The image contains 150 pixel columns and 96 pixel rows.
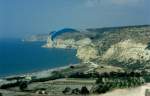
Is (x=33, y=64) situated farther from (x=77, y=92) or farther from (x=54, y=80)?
(x=77, y=92)

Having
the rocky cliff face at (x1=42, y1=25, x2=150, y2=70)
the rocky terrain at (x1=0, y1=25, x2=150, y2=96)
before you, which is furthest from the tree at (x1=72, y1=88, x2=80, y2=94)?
the rocky cliff face at (x1=42, y1=25, x2=150, y2=70)

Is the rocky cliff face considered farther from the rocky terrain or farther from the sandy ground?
the sandy ground

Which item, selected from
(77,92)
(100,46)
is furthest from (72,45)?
(77,92)

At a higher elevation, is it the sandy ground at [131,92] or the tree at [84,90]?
the tree at [84,90]

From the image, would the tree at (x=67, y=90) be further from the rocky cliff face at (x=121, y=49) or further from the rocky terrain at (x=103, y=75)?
the rocky cliff face at (x=121, y=49)

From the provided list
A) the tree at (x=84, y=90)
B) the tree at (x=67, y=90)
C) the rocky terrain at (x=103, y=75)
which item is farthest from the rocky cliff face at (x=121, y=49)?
the tree at (x=84, y=90)

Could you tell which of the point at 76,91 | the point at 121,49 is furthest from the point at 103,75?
the point at 121,49

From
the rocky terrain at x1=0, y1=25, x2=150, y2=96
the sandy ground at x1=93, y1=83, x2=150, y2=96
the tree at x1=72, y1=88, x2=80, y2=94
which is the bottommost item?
the sandy ground at x1=93, y1=83, x2=150, y2=96

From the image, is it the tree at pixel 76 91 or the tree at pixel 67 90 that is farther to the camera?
the tree at pixel 67 90

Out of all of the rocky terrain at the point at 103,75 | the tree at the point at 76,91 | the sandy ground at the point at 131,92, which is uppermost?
the rocky terrain at the point at 103,75

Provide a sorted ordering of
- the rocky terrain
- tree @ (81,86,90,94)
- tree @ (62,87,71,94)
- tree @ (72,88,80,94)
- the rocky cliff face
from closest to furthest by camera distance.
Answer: tree @ (81,86,90,94) < tree @ (72,88,80,94) < tree @ (62,87,71,94) < the rocky terrain < the rocky cliff face

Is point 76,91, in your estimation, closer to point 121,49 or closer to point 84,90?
point 84,90
